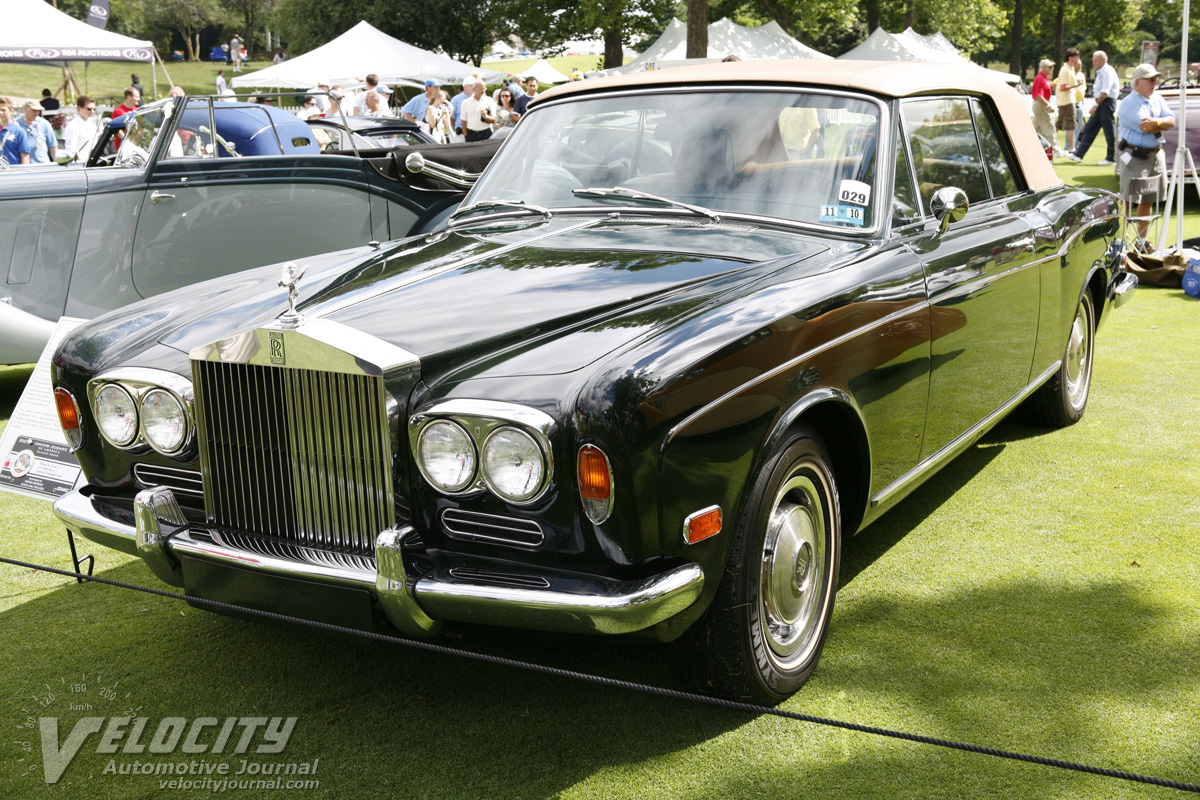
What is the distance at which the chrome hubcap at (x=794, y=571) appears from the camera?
2.93 meters

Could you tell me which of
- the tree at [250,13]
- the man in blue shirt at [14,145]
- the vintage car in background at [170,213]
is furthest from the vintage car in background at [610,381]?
the tree at [250,13]

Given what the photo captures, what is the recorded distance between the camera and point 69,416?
3.28 meters

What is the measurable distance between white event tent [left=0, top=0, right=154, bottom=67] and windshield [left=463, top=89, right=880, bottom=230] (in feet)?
55.7

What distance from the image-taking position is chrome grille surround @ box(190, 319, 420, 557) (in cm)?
261

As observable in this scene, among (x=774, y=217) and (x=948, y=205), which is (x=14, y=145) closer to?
(x=774, y=217)

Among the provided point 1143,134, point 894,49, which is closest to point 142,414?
point 1143,134

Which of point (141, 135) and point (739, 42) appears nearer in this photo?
point (141, 135)

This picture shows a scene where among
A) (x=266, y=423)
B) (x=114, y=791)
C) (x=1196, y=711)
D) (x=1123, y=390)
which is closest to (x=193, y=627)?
(x=114, y=791)

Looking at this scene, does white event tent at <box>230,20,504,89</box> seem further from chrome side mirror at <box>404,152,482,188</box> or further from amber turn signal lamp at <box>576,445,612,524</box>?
amber turn signal lamp at <box>576,445,612,524</box>

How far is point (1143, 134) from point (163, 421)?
10342 millimetres

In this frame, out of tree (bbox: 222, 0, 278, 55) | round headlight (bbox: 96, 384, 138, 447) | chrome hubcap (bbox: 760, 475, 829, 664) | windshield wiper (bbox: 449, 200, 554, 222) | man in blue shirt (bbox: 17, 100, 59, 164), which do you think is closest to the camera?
chrome hubcap (bbox: 760, 475, 829, 664)

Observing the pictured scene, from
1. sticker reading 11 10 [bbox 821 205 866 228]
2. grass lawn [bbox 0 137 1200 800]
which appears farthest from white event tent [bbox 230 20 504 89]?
grass lawn [bbox 0 137 1200 800]

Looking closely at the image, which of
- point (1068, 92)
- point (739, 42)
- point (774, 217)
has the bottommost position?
point (774, 217)

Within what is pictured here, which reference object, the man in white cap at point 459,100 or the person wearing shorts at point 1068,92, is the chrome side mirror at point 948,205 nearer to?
the man in white cap at point 459,100
